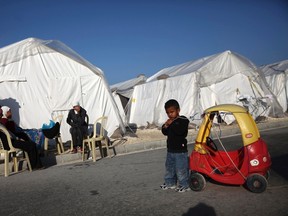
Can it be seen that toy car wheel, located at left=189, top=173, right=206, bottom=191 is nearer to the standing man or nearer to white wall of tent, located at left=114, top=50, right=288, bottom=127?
the standing man

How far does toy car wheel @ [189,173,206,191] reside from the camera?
17.1 feet

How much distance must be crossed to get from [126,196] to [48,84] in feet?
28.5

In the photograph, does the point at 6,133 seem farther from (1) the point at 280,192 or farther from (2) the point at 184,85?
(2) the point at 184,85

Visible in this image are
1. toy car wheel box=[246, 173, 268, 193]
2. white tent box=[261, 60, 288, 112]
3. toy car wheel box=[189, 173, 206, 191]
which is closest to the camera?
toy car wheel box=[246, 173, 268, 193]

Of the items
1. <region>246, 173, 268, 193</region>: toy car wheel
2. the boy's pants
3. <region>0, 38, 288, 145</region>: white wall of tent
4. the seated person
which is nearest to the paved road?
<region>246, 173, 268, 193</region>: toy car wheel

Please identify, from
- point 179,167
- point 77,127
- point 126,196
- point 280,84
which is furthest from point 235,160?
point 280,84

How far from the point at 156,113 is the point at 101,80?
237 inches

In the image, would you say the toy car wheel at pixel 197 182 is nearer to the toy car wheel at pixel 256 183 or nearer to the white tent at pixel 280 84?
the toy car wheel at pixel 256 183

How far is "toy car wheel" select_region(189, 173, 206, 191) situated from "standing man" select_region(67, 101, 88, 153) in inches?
223

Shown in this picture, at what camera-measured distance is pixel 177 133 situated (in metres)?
5.24

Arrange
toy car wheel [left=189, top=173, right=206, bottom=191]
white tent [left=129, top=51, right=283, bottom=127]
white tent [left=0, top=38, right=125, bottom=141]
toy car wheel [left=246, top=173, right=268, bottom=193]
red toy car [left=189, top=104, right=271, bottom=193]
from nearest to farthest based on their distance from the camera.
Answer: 1. toy car wheel [left=246, top=173, right=268, bottom=193]
2. red toy car [left=189, top=104, right=271, bottom=193]
3. toy car wheel [left=189, top=173, right=206, bottom=191]
4. white tent [left=0, top=38, right=125, bottom=141]
5. white tent [left=129, top=51, right=283, bottom=127]

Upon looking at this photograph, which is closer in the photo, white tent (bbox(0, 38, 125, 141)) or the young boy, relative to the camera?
the young boy

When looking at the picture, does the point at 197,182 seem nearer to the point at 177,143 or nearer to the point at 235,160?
the point at 177,143

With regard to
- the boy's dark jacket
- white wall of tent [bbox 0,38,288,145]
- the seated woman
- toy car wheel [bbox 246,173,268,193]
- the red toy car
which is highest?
white wall of tent [bbox 0,38,288,145]
